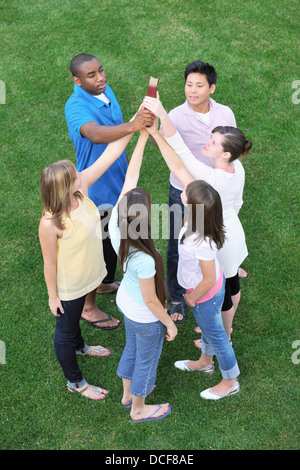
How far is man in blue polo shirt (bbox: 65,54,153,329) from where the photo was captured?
3986 mm

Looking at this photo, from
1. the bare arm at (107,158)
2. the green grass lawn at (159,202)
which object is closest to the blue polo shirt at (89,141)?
the bare arm at (107,158)

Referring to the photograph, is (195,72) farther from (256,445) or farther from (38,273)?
(256,445)

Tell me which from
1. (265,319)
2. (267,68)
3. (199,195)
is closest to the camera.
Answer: (199,195)

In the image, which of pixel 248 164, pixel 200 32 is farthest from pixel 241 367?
pixel 200 32

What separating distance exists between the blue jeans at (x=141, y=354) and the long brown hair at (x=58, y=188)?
0.84 meters

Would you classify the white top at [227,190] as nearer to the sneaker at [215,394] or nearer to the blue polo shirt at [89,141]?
the blue polo shirt at [89,141]

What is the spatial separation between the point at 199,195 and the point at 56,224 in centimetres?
92

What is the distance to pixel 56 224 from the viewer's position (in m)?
3.34

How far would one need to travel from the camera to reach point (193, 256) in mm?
3484

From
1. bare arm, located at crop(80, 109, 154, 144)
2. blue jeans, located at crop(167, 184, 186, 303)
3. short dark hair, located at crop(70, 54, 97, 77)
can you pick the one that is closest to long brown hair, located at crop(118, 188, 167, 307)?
bare arm, located at crop(80, 109, 154, 144)

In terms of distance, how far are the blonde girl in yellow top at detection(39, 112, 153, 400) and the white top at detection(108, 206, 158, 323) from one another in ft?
0.94

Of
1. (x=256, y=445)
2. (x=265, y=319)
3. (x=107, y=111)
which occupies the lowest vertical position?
(x=256, y=445)

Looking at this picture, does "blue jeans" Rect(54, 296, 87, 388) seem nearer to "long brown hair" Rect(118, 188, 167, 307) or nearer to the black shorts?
"long brown hair" Rect(118, 188, 167, 307)

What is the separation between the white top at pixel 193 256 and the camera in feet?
11.0
